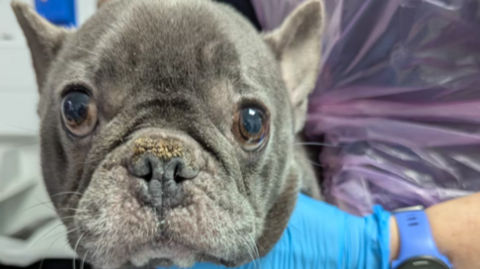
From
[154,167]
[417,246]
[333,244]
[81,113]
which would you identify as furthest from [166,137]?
[417,246]

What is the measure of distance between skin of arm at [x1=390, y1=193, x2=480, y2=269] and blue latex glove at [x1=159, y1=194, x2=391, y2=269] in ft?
0.53

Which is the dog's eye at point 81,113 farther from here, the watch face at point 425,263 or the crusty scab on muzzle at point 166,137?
the watch face at point 425,263

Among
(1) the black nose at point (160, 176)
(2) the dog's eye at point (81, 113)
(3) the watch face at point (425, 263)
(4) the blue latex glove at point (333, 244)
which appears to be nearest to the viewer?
(1) the black nose at point (160, 176)

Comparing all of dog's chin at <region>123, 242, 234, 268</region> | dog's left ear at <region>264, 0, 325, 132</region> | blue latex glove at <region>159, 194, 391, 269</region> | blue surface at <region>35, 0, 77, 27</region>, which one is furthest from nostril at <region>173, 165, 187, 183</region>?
blue surface at <region>35, 0, 77, 27</region>

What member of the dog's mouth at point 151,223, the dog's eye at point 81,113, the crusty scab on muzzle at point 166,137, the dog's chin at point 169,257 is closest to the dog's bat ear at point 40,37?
the crusty scab on muzzle at point 166,137

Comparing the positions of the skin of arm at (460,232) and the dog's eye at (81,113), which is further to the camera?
the skin of arm at (460,232)

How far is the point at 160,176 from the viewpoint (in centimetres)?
93

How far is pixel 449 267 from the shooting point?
4.41 feet

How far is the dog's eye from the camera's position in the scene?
1.13m

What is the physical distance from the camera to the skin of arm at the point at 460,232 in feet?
4.46

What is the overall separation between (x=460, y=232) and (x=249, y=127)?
2.47 feet

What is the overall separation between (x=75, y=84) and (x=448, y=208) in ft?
3.84

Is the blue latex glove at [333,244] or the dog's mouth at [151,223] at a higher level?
the dog's mouth at [151,223]

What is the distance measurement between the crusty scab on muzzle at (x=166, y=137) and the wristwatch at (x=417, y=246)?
37cm
